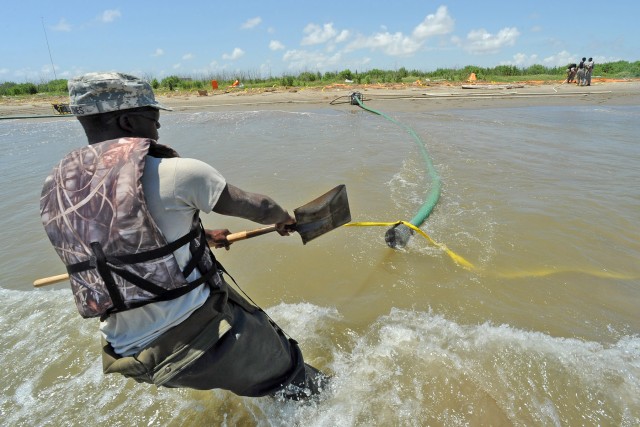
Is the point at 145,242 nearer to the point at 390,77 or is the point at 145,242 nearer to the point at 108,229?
the point at 108,229

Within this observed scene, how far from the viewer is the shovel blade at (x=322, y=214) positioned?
224cm

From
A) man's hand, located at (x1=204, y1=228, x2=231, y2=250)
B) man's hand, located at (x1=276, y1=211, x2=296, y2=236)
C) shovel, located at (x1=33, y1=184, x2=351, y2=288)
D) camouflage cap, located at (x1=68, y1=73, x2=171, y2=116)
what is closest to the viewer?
camouflage cap, located at (x1=68, y1=73, x2=171, y2=116)

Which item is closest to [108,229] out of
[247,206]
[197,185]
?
[197,185]

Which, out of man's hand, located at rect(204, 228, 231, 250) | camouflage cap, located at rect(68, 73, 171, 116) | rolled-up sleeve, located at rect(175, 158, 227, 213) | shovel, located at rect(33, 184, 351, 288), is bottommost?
man's hand, located at rect(204, 228, 231, 250)

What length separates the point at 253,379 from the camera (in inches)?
74.4

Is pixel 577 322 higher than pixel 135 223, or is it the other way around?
pixel 135 223

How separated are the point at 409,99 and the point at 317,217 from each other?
58.7 feet

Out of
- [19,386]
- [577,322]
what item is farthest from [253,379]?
[577,322]

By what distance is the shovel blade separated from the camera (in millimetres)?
2238

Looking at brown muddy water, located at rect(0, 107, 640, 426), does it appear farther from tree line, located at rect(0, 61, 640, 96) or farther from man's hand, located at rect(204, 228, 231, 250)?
tree line, located at rect(0, 61, 640, 96)

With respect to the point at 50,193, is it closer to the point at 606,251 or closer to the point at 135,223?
the point at 135,223

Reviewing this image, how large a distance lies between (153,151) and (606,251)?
14.0ft

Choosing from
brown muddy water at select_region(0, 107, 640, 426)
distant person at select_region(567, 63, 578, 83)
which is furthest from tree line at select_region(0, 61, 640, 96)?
brown muddy water at select_region(0, 107, 640, 426)

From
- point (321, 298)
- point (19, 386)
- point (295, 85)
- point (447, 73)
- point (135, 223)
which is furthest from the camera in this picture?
point (447, 73)
